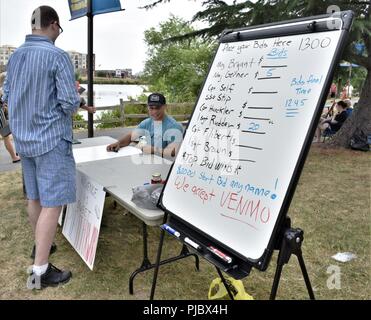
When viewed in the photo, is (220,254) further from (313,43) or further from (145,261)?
(145,261)

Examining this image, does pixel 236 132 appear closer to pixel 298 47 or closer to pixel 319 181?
pixel 298 47

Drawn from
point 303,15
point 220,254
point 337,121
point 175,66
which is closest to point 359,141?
point 337,121

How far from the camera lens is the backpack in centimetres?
662

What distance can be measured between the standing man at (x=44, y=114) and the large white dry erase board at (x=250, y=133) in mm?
762

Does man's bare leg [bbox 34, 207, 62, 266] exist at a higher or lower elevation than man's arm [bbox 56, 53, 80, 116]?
lower

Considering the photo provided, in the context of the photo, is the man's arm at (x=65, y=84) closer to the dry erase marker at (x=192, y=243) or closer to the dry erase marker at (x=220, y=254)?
the dry erase marker at (x=192, y=243)

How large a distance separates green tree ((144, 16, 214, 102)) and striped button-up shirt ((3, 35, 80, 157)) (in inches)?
433

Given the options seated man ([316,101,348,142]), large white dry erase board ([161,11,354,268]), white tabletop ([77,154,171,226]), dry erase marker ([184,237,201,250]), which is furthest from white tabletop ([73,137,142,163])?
seated man ([316,101,348,142])

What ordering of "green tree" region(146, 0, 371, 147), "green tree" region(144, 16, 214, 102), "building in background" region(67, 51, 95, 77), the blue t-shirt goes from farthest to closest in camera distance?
"green tree" region(144, 16, 214, 102) < "green tree" region(146, 0, 371, 147) < "building in background" region(67, 51, 95, 77) < the blue t-shirt

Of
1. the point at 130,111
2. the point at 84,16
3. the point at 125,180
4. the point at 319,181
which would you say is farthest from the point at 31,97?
the point at 130,111

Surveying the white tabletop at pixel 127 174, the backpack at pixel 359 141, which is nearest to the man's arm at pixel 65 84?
the white tabletop at pixel 127 174

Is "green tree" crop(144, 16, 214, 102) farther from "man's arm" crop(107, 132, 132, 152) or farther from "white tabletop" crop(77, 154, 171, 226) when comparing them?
"white tabletop" crop(77, 154, 171, 226)

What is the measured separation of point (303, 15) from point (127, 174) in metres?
3.85

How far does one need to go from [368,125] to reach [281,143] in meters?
6.25
